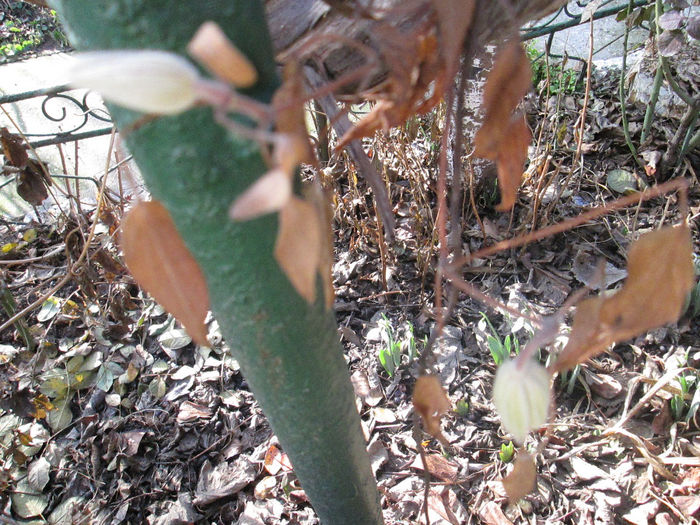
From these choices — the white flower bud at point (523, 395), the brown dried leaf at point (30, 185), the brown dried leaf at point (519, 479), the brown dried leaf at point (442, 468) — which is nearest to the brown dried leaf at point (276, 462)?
the brown dried leaf at point (442, 468)

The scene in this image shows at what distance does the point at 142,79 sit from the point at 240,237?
0.73ft

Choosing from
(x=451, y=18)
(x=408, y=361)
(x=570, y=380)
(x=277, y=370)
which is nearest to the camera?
(x=451, y=18)

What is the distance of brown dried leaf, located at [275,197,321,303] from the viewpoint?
8.8 inches

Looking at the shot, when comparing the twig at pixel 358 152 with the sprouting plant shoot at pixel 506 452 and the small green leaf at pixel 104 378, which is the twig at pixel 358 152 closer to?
the sprouting plant shoot at pixel 506 452

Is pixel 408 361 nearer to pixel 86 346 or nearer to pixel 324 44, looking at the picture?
pixel 86 346

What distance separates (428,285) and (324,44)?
4.27 ft

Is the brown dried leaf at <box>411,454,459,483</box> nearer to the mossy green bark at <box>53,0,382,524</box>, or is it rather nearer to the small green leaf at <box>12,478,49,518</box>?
the mossy green bark at <box>53,0,382,524</box>

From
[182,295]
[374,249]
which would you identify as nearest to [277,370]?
[182,295]

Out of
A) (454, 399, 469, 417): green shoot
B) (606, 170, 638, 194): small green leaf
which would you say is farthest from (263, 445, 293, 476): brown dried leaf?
(606, 170, 638, 194): small green leaf

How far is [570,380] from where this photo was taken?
127 cm

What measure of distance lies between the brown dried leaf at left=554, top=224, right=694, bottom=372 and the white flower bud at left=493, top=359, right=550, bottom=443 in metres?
0.04

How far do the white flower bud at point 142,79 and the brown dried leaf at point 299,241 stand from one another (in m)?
0.07

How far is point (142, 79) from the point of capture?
212 mm

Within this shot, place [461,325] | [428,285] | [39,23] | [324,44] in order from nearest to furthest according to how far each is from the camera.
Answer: [324,44] → [461,325] → [428,285] → [39,23]
